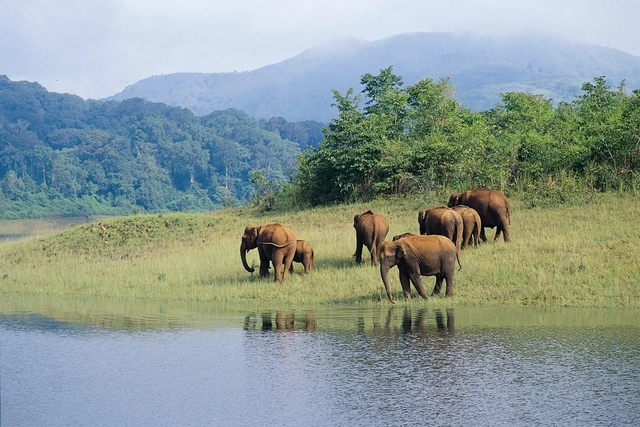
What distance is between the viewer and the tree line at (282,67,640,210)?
27516 mm

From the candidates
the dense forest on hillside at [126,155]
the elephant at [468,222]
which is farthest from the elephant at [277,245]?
the dense forest on hillside at [126,155]

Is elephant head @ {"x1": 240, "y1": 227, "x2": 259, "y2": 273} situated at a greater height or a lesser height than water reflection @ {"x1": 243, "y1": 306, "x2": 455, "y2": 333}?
greater

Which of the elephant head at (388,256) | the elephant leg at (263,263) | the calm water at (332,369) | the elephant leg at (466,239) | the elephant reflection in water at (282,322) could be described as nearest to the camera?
the calm water at (332,369)

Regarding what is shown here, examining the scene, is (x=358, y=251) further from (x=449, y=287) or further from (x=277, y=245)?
(x=449, y=287)

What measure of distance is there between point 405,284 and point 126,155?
87.3m

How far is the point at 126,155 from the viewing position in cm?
10019

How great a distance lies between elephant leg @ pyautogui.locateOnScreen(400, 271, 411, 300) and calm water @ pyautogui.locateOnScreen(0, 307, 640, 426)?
0.61 meters

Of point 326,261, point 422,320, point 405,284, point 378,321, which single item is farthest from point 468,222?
point 378,321

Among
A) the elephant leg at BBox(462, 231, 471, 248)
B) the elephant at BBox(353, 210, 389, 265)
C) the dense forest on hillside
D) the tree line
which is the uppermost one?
the dense forest on hillside

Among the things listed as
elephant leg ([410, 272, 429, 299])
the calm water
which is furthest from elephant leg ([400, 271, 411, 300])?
the calm water

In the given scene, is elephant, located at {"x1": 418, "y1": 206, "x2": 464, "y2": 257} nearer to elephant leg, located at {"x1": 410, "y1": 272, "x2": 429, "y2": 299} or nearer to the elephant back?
elephant leg, located at {"x1": 410, "y1": 272, "x2": 429, "y2": 299}

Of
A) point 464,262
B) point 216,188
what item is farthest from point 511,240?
point 216,188

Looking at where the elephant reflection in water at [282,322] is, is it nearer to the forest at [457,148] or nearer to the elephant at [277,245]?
the elephant at [277,245]

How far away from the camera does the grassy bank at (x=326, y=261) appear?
17.3m
